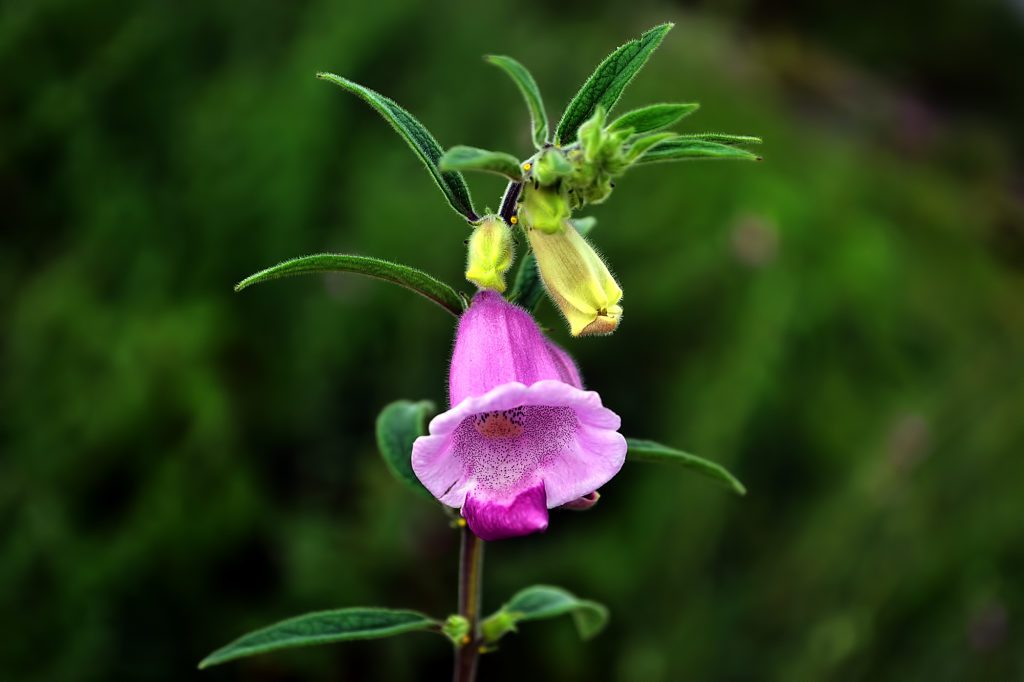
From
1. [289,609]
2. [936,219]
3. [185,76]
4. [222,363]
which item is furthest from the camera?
[936,219]

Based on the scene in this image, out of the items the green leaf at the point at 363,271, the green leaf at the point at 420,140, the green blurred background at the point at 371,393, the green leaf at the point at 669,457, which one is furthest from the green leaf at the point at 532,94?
the green blurred background at the point at 371,393

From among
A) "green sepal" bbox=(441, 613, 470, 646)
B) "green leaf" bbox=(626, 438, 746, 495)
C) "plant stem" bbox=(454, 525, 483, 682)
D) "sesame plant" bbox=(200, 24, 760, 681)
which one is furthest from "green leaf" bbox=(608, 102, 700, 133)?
"green sepal" bbox=(441, 613, 470, 646)

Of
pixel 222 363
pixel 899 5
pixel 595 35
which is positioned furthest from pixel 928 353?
pixel 899 5

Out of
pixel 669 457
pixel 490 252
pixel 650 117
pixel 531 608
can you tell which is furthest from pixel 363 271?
pixel 531 608

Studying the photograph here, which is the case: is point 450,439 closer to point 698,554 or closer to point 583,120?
point 583,120

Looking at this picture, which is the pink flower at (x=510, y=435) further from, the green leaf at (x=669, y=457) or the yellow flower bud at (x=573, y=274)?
the green leaf at (x=669, y=457)

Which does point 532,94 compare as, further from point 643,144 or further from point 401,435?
point 401,435
